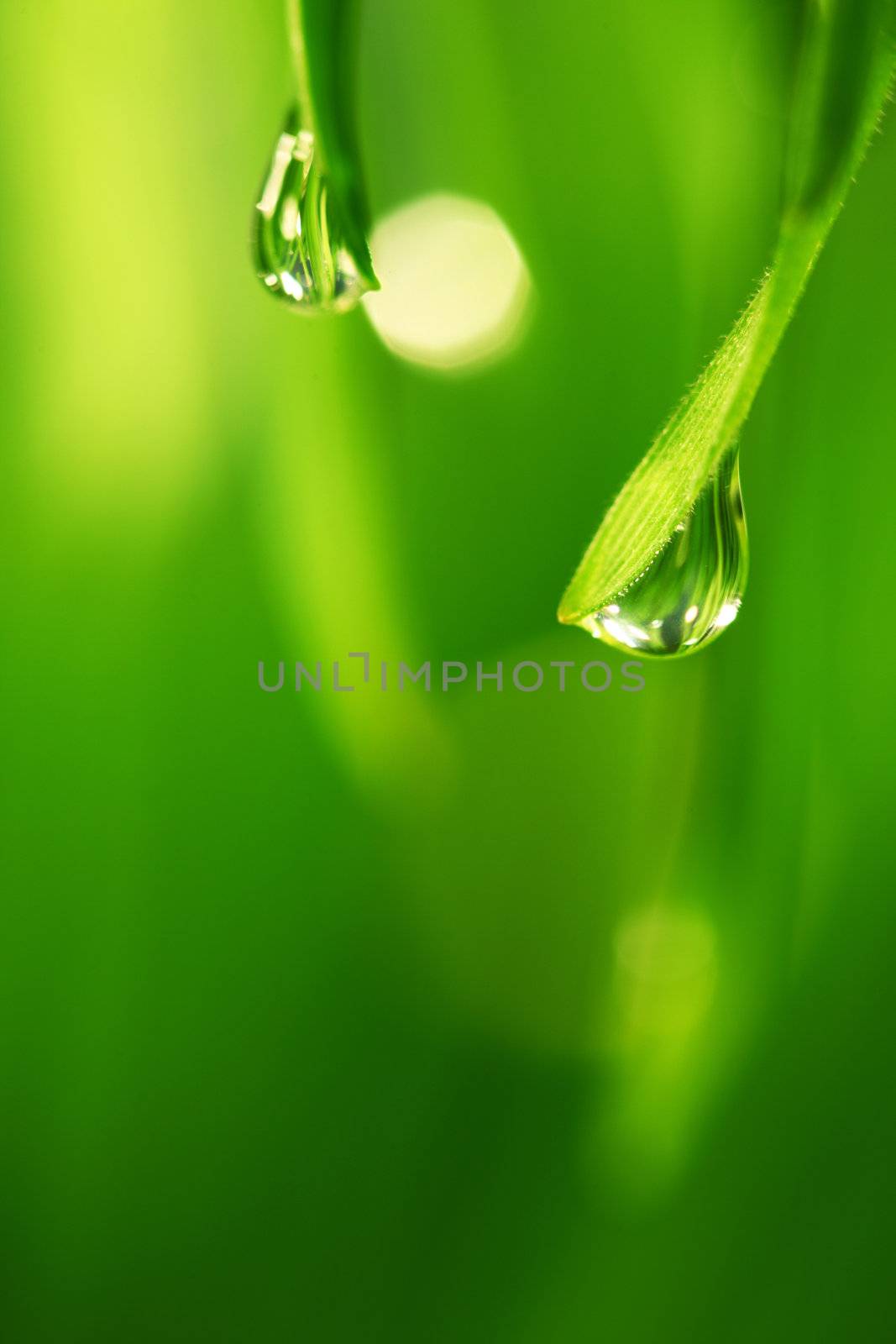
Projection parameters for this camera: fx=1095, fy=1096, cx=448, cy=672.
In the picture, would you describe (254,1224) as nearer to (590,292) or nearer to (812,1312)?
(812,1312)

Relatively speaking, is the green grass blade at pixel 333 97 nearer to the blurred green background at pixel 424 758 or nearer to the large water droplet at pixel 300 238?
the large water droplet at pixel 300 238

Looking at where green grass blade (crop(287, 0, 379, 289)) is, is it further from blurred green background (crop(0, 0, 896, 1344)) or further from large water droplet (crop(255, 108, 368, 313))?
blurred green background (crop(0, 0, 896, 1344))

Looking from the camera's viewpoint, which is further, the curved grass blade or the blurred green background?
the blurred green background

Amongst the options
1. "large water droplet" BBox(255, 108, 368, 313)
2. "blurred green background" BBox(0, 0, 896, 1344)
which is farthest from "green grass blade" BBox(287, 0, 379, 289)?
"blurred green background" BBox(0, 0, 896, 1344)

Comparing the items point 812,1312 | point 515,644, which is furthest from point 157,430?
point 812,1312

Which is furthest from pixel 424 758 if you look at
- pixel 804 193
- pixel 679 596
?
pixel 804 193

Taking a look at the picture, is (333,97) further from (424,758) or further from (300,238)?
(424,758)
